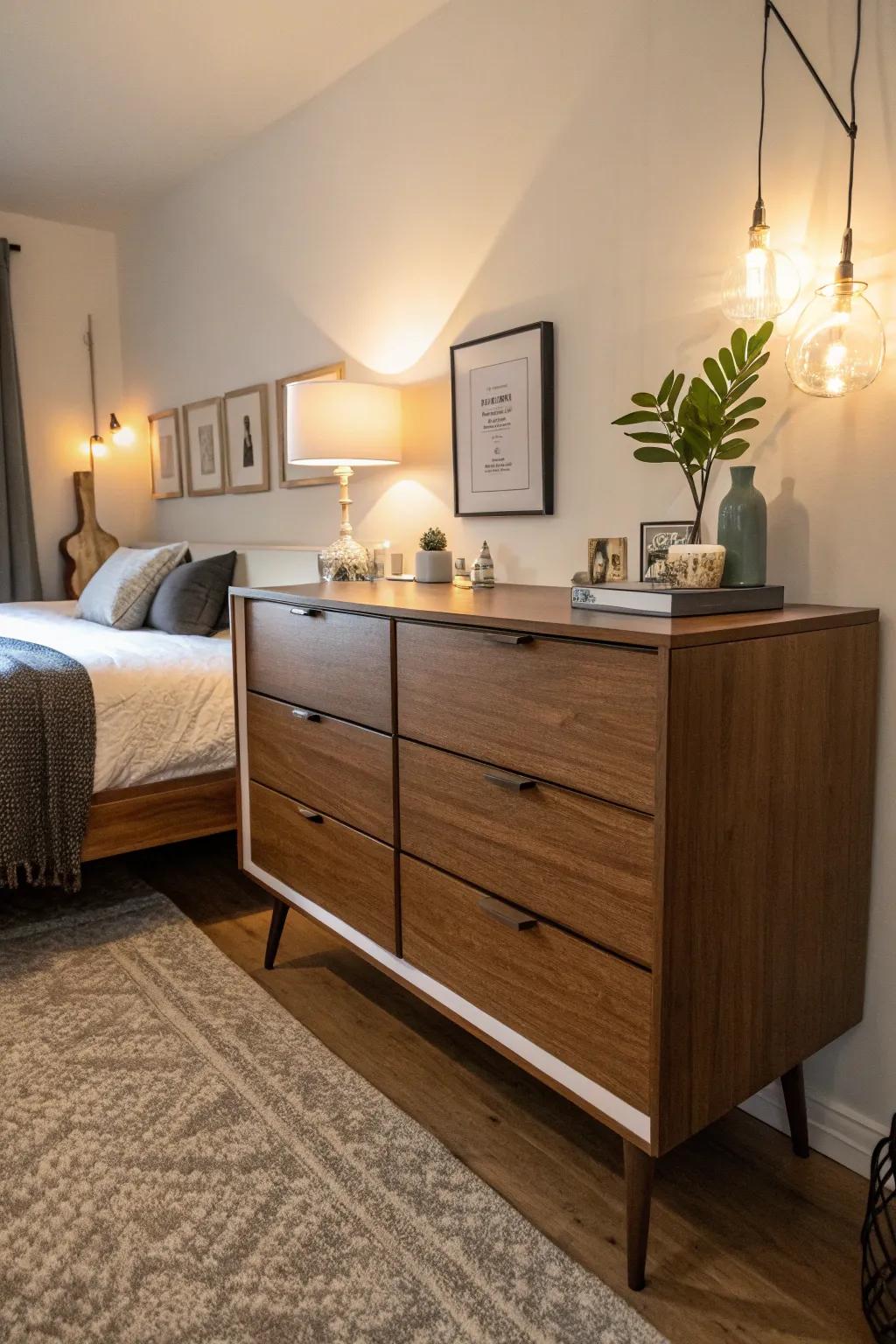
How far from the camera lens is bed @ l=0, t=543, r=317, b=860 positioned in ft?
7.89

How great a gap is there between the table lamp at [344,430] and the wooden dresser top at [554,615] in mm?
477

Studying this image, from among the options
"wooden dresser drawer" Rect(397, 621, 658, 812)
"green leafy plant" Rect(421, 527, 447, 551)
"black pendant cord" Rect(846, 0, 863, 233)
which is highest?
"black pendant cord" Rect(846, 0, 863, 233)

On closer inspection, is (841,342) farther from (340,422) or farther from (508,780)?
(340,422)

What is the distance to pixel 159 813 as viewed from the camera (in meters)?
2.50

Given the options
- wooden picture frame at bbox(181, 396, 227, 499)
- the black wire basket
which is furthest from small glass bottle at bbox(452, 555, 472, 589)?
wooden picture frame at bbox(181, 396, 227, 499)

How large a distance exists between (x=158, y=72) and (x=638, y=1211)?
3222mm

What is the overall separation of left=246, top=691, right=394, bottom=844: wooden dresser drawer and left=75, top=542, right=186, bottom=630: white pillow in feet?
4.47

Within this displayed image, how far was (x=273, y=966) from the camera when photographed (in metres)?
2.22

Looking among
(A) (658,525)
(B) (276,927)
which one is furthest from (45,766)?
(A) (658,525)

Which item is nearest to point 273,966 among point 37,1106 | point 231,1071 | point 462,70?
point 231,1071

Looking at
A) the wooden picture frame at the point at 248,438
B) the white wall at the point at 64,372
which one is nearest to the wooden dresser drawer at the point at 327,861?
the wooden picture frame at the point at 248,438

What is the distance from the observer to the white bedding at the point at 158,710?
240 centimetres

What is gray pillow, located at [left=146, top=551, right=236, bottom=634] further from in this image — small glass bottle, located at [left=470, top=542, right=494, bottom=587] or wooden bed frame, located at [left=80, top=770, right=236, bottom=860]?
small glass bottle, located at [left=470, top=542, right=494, bottom=587]

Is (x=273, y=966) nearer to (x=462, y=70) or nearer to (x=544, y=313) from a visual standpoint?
(x=544, y=313)
